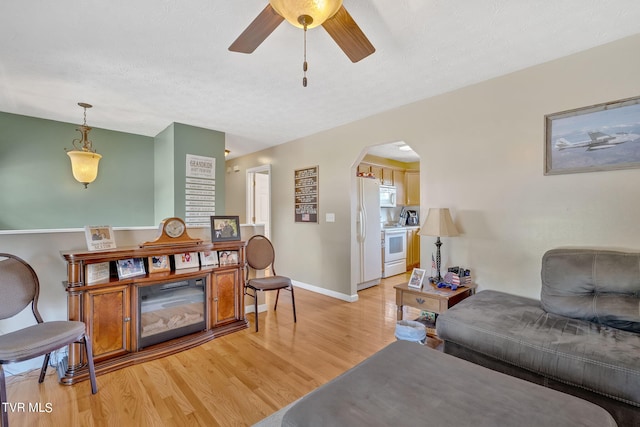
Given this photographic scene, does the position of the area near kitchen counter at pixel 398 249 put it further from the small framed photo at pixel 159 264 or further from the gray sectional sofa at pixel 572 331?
the small framed photo at pixel 159 264

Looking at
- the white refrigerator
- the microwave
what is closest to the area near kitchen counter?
the white refrigerator

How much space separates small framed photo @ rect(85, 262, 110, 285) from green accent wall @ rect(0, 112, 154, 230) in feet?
7.48

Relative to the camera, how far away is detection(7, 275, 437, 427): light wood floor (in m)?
1.71

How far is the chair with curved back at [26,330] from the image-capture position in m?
1.61

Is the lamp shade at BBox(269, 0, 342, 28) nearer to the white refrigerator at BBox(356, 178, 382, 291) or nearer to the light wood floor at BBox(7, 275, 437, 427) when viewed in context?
the light wood floor at BBox(7, 275, 437, 427)

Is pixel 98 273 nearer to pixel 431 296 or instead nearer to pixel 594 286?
pixel 431 296

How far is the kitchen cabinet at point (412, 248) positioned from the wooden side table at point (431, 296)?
2.87 m

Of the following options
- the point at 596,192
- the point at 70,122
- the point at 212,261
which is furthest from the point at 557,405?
the point at 70,122

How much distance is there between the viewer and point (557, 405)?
1038 mm

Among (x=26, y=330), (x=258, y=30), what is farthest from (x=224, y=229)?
(x=258, y=30)

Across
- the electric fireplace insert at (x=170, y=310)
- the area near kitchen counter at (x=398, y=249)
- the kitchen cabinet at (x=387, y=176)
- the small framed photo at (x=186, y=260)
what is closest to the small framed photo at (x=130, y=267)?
the electric fireplace insert at (x=170, y=310)

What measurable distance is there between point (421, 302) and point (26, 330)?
114 inches

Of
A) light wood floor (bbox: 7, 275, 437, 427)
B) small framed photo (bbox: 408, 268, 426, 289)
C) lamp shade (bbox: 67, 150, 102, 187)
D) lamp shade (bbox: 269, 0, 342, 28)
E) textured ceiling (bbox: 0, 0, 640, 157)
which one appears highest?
textured ceiling (bbox: 0, 0, 640, 157)

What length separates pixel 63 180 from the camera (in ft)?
12.4
